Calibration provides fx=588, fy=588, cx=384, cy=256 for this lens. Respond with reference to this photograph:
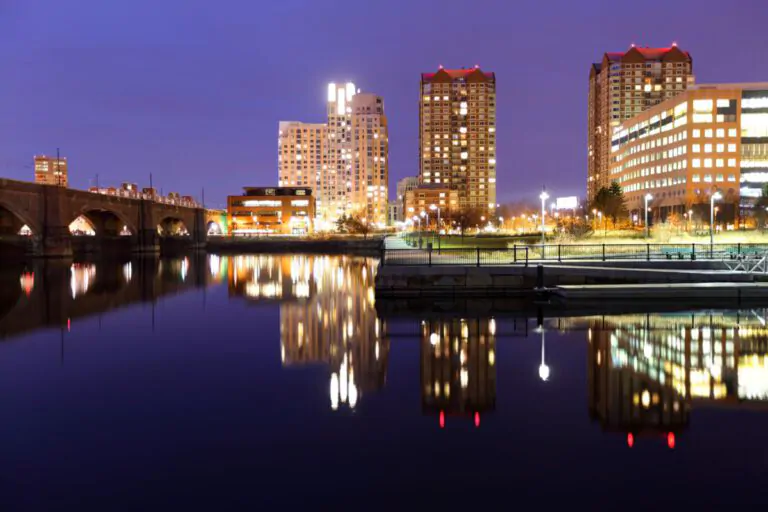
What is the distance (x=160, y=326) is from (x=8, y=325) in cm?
583

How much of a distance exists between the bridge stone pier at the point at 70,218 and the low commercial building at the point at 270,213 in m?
63.9

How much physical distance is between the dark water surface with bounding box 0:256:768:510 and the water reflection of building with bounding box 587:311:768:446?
0.23 feet

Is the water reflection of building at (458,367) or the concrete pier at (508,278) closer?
the water reflection of building at (458,367)

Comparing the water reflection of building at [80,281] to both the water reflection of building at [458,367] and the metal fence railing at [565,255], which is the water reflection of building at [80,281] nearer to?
the metal fence railing at [565,255]

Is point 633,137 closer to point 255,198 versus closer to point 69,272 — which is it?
point 255,198

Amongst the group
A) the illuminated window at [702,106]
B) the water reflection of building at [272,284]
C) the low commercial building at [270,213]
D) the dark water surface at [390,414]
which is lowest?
the dark water surface at [390,414]

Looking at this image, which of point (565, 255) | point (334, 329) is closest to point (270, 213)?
point (565, 255)

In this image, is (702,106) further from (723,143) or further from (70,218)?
(70,218)

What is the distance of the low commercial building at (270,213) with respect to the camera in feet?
592

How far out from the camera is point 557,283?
96.0 ft

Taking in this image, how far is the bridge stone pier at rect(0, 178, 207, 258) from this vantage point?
67.1 meters

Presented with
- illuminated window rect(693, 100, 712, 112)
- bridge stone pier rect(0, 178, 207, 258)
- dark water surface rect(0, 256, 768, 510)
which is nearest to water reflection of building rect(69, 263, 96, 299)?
dark water surface rect(0, 256, 768, 510)

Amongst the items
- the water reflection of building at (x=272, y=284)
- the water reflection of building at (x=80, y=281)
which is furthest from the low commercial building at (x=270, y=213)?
the water reflection of building at (x=80, y=281)

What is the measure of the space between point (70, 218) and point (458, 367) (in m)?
72.1
